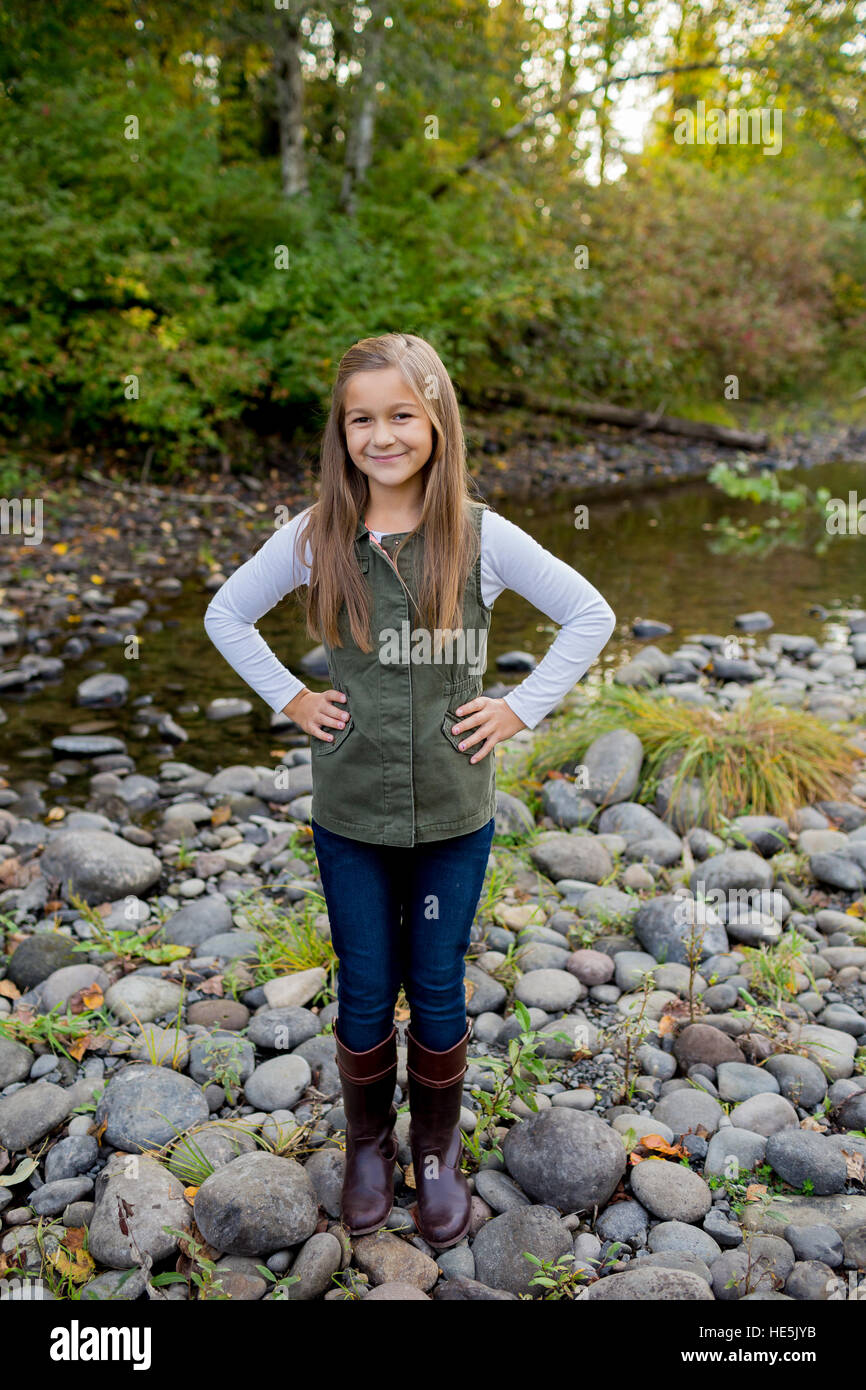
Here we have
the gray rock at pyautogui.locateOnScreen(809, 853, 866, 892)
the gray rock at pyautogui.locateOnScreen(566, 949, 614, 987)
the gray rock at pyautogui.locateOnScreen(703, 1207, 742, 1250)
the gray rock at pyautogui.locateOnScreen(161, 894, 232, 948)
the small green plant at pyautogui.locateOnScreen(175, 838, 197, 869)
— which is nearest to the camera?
the gray rock at pyautogui.locateOnScreen(703, 1207, 742, 1250)

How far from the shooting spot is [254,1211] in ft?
6.79

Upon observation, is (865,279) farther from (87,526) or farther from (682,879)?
(682,879)

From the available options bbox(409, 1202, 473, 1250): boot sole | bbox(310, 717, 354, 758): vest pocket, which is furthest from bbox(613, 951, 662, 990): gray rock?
bbox(310, 717, 354, 758): vest pocket

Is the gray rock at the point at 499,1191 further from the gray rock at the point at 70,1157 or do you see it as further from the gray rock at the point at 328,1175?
the gray rock at the point at 70,1157

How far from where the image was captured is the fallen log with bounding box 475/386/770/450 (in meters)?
14.5

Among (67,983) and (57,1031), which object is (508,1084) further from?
(67,983)

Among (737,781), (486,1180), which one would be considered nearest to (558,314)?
(737,781)

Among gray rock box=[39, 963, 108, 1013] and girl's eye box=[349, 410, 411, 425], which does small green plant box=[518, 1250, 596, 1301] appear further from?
girl's eye box=[349, 410, 411, 425]

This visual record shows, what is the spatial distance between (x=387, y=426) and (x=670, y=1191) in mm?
1776

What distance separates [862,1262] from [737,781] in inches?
88.2

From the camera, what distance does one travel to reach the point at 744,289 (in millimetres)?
16812

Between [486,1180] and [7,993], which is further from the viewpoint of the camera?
[7,993]

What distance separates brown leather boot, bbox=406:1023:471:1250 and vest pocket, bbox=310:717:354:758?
707 millimetres
